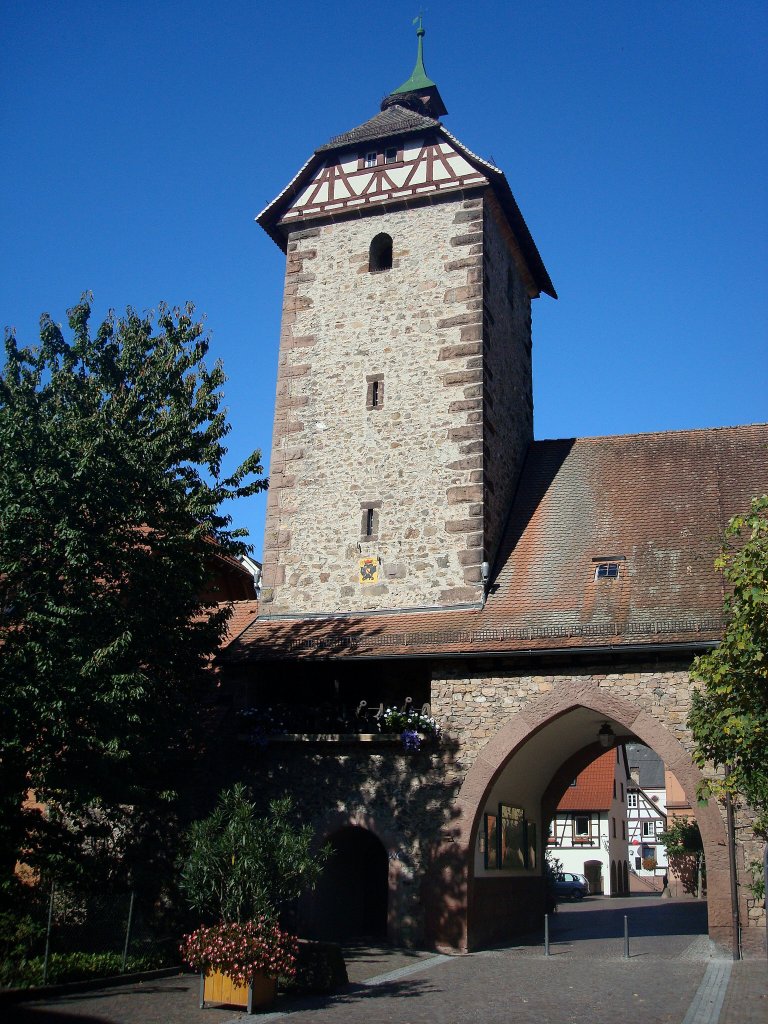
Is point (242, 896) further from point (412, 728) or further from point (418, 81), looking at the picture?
point (418, 81)

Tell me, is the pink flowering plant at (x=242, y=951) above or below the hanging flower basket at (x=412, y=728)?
below

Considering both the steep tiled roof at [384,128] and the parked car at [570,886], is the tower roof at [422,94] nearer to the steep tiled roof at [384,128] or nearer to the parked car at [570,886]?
the steep tiled roof at [384,128]

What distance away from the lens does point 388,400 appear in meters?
18.7

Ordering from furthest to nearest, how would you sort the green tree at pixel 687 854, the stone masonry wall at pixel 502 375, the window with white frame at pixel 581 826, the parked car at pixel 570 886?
the window with white frame at pixel 581 826 < the green tree at pixel 687 854 < the parked car at pixel 570 886 < the stone masonry wall at pixel 502 375

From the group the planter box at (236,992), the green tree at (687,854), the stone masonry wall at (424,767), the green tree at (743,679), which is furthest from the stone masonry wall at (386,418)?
the green tree at (687,854)

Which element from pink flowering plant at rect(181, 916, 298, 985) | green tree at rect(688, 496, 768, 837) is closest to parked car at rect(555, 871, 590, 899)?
green tree at rect(688, 496, 768, 837)

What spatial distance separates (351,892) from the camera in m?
17.3

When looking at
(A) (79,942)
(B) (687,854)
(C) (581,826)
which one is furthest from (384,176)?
(C) (581,826)

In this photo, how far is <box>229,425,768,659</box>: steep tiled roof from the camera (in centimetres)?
1511

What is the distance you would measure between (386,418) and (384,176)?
16.9ft

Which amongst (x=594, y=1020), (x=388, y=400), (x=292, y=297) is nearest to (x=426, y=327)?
(x=388, y=400)

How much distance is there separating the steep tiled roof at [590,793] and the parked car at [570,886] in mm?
3564

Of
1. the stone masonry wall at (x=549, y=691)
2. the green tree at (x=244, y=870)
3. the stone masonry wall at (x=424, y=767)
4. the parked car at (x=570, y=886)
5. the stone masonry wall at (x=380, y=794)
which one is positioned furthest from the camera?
the parked car at (x=570, y=886)

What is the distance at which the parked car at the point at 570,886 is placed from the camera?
3531 cm
